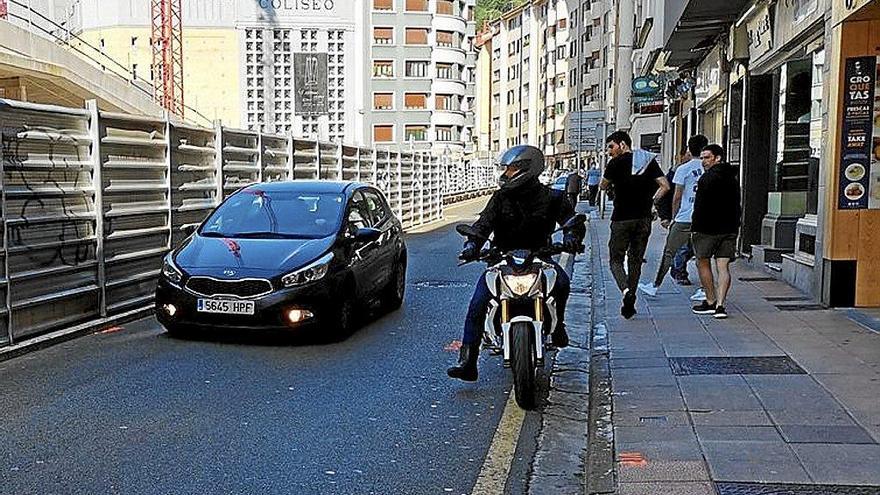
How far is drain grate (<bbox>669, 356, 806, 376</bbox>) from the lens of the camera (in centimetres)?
678

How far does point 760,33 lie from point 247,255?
29.7 ft

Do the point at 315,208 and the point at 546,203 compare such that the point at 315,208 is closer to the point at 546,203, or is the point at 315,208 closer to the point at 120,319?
the point at 120,319

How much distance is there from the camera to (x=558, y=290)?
6.52 meters

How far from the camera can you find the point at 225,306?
813 cm

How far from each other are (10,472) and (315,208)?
519cm

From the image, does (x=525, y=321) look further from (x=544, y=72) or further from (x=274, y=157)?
(x=544, y=72)

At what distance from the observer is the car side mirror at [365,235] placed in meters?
9.24

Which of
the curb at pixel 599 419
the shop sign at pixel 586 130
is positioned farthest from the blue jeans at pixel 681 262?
the shop sign at pixel 586 130

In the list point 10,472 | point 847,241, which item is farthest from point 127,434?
point 847,241

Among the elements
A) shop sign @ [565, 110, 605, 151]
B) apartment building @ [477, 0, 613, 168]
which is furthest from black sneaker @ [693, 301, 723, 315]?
apartment building @ [477, 0, 613, 168]

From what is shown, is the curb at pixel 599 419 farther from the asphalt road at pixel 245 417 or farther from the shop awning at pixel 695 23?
the shop awning at pixel 695 23

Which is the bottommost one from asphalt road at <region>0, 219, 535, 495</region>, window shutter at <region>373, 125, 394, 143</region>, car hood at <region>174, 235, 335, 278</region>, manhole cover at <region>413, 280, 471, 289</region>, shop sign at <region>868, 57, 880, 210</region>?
asphalt road at <region>0, 219, 535, 495</region>

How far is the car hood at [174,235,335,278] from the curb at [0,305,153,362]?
49.3 inches

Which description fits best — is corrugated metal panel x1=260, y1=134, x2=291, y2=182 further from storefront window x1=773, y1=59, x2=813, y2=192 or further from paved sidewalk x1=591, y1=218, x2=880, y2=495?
storefront window x1=773, y1=59, x2=813, y2=192
